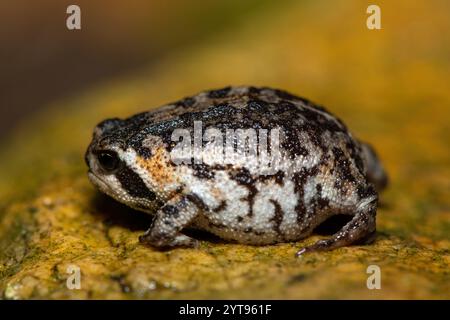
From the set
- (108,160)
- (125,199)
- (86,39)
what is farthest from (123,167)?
(86,39)

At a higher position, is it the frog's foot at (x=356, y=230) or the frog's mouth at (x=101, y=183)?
the frog's mouth at (x=101, y=183)

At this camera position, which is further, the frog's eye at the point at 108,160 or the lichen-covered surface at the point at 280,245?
the frog's eye at the point at 108,160

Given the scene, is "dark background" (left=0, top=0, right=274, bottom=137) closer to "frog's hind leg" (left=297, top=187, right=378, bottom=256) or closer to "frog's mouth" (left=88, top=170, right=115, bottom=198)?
"frog's mouth" (left=88, top=170, right=115, bottom=198)

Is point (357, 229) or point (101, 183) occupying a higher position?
point (101, 183)

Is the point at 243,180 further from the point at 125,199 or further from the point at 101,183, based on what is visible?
the point at 101,183

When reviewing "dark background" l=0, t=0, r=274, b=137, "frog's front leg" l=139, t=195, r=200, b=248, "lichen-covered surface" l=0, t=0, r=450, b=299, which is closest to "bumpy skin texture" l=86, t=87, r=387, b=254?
"frog's front leg" l=139, t=195, r=200, b=248

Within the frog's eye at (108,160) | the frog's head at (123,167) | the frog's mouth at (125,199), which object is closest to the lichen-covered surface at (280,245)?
the frog's mouth at (125,199)

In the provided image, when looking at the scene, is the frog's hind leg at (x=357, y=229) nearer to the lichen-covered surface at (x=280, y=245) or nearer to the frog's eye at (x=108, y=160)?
the lichen-covered surface at (x=280, y=245)
